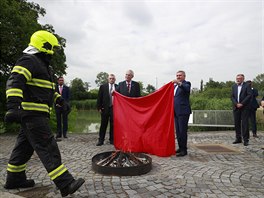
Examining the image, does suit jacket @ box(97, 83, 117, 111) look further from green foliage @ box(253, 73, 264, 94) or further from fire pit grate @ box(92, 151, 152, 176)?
green foliage @ box(253, 73, 264, 94)

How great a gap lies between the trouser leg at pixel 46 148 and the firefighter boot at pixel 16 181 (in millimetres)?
770

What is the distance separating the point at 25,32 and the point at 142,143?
9.52 m

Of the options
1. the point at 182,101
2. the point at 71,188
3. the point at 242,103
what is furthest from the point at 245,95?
the point at 71,188

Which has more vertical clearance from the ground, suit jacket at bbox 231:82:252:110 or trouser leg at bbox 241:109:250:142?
suit jacket at bbox 231:82:252:110

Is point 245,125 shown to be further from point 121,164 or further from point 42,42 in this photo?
point 42,42

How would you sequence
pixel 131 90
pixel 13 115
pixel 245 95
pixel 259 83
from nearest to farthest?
pixel 13 115 < pixel 131 90 < pixel 245 95 < pixel 259 83

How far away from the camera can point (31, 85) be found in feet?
12.8

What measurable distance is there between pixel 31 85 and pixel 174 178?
9.47 ft

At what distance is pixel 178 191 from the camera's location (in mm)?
4109

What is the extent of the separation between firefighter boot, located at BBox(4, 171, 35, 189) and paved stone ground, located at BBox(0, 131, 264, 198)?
0.08m

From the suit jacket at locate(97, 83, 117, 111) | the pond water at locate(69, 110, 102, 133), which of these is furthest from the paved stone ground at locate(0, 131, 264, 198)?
the pond water at locate(69, 110, 102, 133)

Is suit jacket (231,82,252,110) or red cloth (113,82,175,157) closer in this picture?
red cloth (113,82,175,157)

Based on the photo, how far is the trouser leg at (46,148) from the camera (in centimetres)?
372

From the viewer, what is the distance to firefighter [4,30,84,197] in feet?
12.0
